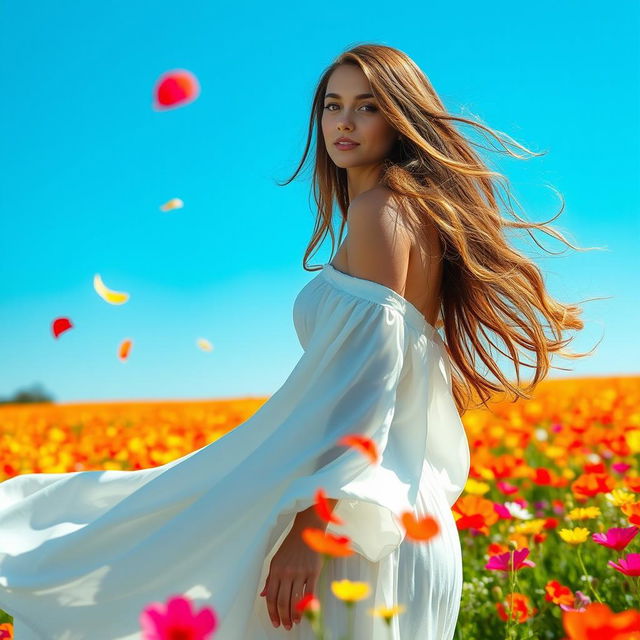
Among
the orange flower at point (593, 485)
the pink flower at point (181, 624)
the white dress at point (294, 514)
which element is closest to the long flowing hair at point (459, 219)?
the white dress at point (294, 514)

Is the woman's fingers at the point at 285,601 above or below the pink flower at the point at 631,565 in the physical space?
above

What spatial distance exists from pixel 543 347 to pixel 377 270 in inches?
31.8

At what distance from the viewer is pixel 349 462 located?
2.04 metres

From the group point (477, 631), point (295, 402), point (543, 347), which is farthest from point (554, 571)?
point (295, 402)

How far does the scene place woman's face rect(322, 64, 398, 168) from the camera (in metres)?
2.56

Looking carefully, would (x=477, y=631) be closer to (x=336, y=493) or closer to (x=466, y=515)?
(x=466, y=515)

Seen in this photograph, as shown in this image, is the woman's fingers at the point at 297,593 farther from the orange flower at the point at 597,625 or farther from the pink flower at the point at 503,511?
the pink flower at the point at 503,511

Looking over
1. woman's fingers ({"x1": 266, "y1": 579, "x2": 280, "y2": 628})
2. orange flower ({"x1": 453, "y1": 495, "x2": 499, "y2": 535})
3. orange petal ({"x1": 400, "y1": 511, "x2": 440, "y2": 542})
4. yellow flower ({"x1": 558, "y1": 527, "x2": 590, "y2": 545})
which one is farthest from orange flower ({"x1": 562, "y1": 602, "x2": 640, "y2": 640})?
orange flower ({"x1": 453, "y1": 495, "x2": 499, "y2": 535})

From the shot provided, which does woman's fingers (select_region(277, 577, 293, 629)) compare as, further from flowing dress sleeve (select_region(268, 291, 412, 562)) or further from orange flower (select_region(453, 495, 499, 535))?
orange flower (select_region(453, 495, 499, 535))

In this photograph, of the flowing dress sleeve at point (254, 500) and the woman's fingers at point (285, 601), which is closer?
the woman's fingers at point (285, 601)

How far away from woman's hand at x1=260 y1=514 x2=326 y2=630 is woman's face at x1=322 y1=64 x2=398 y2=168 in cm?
107

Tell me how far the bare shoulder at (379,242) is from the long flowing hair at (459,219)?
6 cm

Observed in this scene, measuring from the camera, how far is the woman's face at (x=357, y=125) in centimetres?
256

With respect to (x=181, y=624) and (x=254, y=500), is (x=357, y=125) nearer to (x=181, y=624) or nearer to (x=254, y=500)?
(x=254, y=500)
